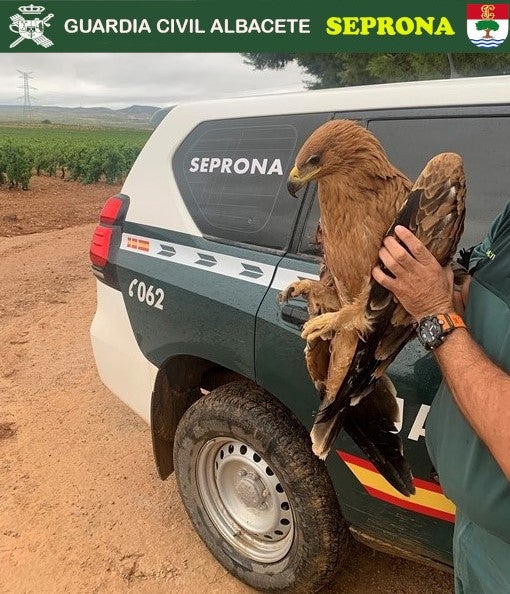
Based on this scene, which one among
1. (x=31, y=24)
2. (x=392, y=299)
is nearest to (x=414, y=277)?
(x=392, y=299)

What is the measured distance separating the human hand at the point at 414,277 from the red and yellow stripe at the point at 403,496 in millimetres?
725

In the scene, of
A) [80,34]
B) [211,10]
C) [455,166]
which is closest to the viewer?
[455,166]

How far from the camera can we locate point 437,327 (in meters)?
1.07

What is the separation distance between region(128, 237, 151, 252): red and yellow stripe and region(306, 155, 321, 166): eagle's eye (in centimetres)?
139

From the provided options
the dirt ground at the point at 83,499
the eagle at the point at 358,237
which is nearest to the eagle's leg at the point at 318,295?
the eagle at the point at 358,237

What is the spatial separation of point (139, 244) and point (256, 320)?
0.81 metres

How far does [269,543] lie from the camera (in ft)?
7.27

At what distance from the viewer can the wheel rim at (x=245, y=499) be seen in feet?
6.88

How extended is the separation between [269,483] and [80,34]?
615 inches

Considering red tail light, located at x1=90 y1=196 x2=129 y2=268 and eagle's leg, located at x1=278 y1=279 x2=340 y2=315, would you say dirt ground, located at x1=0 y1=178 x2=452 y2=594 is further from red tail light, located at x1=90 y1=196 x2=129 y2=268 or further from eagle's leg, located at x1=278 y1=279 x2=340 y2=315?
eagle's leg, located at x1=278 y1=279 x2=340 y2=315

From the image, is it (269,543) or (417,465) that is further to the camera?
(269,543)

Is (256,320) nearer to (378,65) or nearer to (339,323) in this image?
(339,323)

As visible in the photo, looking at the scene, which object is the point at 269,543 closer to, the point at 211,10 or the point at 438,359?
the point at 438,359

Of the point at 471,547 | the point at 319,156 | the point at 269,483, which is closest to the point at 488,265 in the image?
the point at 319,156
